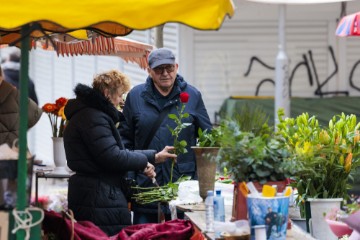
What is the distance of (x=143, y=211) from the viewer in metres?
7.22

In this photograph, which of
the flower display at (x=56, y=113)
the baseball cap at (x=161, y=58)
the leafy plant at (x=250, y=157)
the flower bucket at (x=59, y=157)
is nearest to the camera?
the leafy plant at (x=250, y=157)

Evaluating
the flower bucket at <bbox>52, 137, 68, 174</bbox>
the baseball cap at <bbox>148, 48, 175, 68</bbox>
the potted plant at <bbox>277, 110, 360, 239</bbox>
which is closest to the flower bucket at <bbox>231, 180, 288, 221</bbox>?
the potted plant at <bbox>277, 110, 360, 239</bbox>

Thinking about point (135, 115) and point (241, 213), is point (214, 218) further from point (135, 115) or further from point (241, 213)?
point (135, 115)

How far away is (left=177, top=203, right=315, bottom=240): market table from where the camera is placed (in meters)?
5.22

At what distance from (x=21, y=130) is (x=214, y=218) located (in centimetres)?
114

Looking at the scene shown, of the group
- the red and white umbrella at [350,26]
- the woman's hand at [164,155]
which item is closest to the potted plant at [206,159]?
the woman's hand at [164,155]

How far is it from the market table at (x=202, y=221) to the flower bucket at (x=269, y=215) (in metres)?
0.25

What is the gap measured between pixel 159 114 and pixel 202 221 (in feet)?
5.95

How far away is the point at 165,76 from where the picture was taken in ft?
24.0

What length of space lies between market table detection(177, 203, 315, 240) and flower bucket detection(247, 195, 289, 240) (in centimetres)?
25

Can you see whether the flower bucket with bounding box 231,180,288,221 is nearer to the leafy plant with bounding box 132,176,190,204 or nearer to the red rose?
the leafy plant with bounding box 132,176,190,204

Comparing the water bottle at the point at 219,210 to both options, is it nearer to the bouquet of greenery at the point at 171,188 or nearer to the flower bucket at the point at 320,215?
the flower bucket at the point at 320,215

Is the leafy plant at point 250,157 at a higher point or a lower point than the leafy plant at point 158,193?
higher

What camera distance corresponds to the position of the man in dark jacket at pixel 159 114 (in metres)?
7.27
